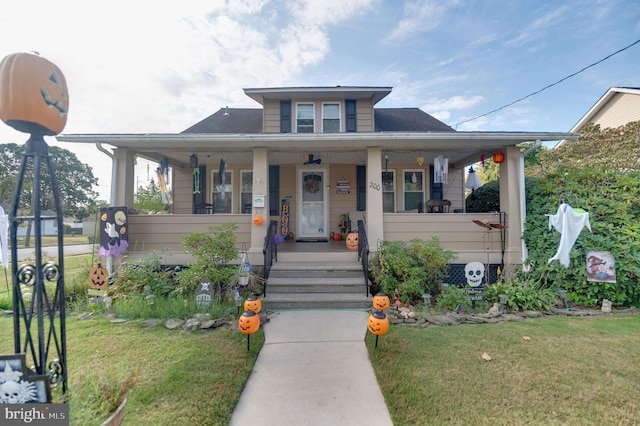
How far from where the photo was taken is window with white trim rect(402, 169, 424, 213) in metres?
8.03

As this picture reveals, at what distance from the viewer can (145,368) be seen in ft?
8.79

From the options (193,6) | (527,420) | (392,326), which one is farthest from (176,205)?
(527,420)

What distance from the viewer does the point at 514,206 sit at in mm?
5352

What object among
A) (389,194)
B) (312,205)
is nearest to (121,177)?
(312,205)

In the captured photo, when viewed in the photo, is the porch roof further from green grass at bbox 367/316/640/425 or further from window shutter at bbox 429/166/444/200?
green grass at bbox 367/316/640/425

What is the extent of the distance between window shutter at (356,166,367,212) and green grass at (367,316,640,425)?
4430 mm

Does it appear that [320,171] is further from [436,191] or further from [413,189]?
[436,191]

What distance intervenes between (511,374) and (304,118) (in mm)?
6916

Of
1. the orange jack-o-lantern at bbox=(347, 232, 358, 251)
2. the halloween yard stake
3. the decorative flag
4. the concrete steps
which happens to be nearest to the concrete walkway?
the concrete steps

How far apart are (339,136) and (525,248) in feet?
13.9

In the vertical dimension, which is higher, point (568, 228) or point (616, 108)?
point (616, 108)

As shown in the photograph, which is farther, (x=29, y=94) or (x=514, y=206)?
(x=514, y=206)

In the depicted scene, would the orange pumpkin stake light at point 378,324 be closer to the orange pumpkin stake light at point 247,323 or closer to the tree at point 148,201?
the orange pumpkin stake light at point 247,323

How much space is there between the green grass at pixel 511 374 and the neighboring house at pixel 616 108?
42.0ft
